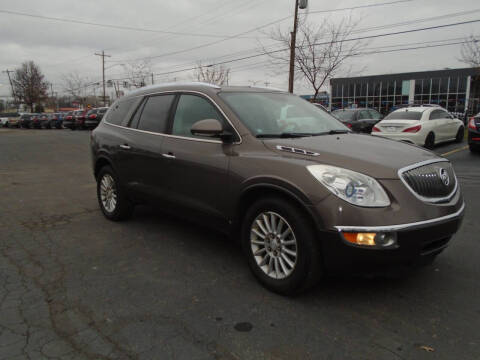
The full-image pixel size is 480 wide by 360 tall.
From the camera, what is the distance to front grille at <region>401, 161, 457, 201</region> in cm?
293

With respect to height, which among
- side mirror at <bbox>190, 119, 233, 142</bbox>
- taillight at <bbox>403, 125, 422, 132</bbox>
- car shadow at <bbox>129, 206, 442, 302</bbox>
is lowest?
car shadow at <bbox>129, 206, 442, 302</bbox>

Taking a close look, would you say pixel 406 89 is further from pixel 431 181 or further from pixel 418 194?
pixel 418 194

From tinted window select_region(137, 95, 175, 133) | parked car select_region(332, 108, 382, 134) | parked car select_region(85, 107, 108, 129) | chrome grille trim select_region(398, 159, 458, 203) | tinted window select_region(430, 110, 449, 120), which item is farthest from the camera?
parked car select_region(85, 107, 108, 129)

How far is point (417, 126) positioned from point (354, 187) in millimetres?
10721

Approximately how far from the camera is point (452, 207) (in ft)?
10.1

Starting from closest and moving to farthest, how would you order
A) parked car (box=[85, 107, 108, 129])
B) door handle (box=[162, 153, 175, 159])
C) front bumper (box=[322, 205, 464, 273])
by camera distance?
front bumper (box=[322, 205, 464, 273]) → door handle (box=[162, 153, 175, 159]) → parked car (box=[85, 107, 108, 129])

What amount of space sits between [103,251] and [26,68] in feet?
256

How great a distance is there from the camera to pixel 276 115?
13.0ft

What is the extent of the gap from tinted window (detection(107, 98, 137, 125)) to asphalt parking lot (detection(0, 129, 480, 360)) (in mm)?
1552

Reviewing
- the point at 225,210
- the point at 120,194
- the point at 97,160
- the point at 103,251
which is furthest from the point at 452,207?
the point at 97,160

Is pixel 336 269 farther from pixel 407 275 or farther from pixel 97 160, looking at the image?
pixel 97 160

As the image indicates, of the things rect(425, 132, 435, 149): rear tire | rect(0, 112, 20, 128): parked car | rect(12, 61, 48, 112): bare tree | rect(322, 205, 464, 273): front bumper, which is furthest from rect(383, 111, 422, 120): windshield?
rect(12, 61, 48, 112): bare tree

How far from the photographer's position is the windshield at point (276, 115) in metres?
3.71

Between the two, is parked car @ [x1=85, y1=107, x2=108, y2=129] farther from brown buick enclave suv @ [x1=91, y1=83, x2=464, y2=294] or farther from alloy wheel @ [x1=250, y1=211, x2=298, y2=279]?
alloy wheel @ [x1=250, y1=211, x2=298, y2=279]
